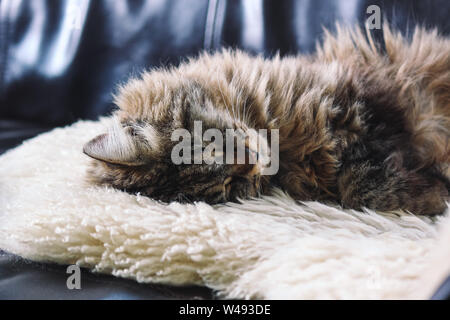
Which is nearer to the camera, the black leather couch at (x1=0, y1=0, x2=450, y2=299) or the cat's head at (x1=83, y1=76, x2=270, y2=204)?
the cat's head at (x1=83, y1=76, x2=270, y2=204)

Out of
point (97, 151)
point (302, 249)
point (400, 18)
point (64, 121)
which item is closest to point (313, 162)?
point (302, 249)

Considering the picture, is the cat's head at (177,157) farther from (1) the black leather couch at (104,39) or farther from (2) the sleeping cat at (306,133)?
(1) the black leather couch at (104,39)

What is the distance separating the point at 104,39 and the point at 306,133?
106 cm

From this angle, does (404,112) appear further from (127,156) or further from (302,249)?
(127,156)

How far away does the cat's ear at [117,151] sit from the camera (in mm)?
906

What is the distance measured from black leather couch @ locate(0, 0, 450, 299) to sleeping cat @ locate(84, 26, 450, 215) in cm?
49

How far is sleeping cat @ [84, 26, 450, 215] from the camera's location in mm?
897

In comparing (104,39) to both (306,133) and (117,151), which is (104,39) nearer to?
(117,151)

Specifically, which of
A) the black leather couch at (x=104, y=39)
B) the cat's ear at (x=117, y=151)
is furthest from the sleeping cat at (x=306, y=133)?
the black leather couch at (x=104, y=39)

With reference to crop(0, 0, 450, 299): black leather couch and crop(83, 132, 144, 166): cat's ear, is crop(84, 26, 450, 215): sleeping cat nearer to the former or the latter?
crop(83, 132, 144, 166): cat's ear

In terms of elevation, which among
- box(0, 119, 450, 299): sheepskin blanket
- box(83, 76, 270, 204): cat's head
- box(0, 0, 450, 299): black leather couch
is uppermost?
box(0, 0, 450, 299): black leather couch

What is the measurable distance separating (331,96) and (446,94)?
A: 1.03 ft

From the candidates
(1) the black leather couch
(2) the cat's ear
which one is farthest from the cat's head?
(1) the black leather couch

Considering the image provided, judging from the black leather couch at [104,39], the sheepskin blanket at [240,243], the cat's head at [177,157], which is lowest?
the sheepskin blanket at [240,243]
